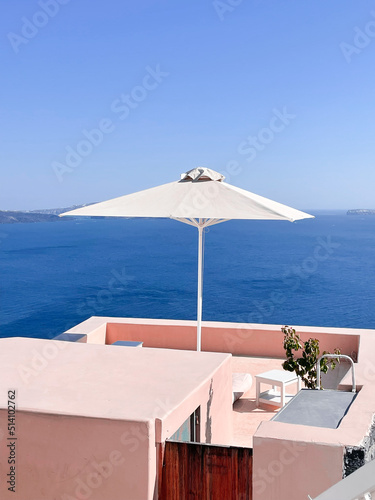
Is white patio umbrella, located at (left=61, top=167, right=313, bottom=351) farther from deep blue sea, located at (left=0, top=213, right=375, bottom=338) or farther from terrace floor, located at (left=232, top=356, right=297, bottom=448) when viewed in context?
deep blue sea, located at (left=0, top=213, right=375, bottom=338)

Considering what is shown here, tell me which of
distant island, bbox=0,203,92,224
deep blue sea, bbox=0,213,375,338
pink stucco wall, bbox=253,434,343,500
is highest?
distant island, bbox=0,203,92,224

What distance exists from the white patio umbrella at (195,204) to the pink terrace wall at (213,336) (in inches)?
103

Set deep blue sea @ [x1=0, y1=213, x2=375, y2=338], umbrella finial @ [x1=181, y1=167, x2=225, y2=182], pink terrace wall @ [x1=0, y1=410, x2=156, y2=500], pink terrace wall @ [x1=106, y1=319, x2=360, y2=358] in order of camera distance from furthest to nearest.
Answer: deep blue sea @ [x1=0, y1=213, x2=375, y2=338] < pink terrace wall @ [x1=106, y1=319, x2=360, y2=358] < umbrella finial @ [x1=181, y1=167, x2=225, y2=182] < pink terrace wall @ [x1=0, y1=410, x2=156, y2=500]

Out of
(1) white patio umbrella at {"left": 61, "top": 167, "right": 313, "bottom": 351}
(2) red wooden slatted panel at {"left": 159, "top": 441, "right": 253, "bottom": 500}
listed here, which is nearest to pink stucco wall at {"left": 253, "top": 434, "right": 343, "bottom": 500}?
(2) red wooden slatted panel at {"left": 159, "top": 441, "right": 253, "bottom": 500}

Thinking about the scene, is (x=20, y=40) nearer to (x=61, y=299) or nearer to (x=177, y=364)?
(x=177, y=364)

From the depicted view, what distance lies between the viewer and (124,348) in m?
6.36

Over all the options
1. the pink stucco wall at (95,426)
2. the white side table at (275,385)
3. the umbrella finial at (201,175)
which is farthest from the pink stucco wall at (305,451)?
the umbrella finial at (201,175)

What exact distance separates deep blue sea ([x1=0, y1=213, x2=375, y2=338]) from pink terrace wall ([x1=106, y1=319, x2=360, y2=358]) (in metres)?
33.5

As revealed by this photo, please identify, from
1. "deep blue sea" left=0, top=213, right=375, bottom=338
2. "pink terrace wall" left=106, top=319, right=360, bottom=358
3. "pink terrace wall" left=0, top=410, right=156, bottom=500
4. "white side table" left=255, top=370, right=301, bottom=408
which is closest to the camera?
"pink terrace wall" left=0, top=410, right=156, bottom=500

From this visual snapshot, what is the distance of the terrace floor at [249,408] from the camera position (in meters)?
6.58

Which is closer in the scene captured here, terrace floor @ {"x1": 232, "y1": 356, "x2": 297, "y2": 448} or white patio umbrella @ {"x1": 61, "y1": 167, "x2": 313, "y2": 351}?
white patio umbrella @ {"x1": 61, "y1": 167, "x2": 313, "y2": 351}

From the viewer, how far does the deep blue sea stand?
48.8m

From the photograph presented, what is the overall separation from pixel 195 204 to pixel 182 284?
55.1 m

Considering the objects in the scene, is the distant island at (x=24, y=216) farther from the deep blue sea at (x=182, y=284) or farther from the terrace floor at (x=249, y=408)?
the terrace floor at (x=249, y=408)
